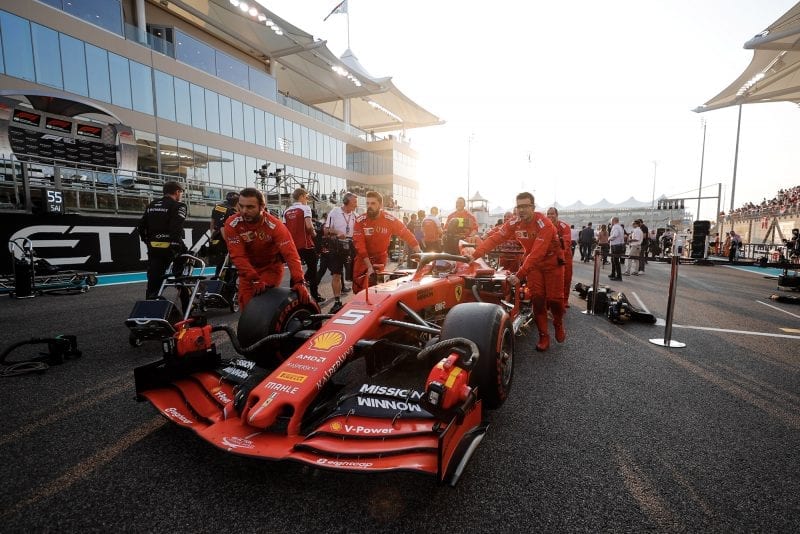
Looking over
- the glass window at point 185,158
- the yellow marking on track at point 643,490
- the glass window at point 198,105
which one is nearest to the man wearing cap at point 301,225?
the yellow marking on track at point 643,490

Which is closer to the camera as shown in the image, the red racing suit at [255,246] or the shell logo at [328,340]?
the shell logo at [328,340]

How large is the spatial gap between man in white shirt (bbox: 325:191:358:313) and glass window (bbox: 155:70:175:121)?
62.5ft

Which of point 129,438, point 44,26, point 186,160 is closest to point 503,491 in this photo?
point 129,438

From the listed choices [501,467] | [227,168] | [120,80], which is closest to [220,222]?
[501,467]

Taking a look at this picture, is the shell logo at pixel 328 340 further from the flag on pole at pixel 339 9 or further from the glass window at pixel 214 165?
the flag on pole at pixel 339 9

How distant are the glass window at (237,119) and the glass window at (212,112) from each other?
124cm

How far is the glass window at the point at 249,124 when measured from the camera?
25.8m

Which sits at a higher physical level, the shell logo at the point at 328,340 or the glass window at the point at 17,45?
the glass window at the point at 17,45

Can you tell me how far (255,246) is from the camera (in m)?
3.77

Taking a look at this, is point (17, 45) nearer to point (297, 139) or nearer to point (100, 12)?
point (100, 12)

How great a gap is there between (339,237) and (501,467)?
5060mm

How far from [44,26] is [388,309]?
72.0 feet

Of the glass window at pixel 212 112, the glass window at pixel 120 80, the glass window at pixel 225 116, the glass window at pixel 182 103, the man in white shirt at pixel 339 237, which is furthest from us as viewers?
the glass window at pixel 225 116

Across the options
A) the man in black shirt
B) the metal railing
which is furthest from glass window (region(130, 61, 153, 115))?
the man in black shirt
